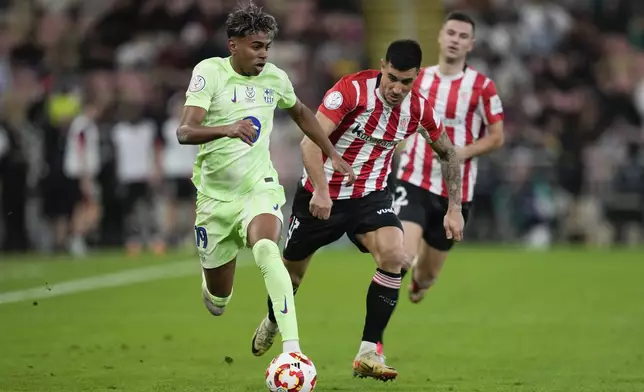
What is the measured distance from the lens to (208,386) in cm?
873

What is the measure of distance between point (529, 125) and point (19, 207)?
955cm

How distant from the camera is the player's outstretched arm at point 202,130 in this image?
7.95 m

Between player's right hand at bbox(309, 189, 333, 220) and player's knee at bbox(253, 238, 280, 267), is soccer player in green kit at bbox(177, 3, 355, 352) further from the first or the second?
player's right hand at bbox(309, 189, 333, 220)

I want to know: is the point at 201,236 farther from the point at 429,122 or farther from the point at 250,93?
the point at 429,122

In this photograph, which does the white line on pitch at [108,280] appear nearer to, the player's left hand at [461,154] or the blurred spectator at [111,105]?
the blurred spectator at [111,105]

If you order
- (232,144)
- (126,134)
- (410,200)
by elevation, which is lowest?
(126,134)

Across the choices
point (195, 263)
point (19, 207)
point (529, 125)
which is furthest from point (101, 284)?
point (529, 125)

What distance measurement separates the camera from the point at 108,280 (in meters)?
17.8

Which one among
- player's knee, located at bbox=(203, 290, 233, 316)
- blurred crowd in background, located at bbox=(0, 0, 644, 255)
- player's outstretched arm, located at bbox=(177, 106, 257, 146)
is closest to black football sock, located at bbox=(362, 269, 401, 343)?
player's knee, located at bbox=(203, 290, 233, 316)

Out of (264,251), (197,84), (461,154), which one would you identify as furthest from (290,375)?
(461,154)

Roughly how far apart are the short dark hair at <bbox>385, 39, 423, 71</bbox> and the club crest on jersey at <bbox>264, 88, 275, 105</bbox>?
2.82ft

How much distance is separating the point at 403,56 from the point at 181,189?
14.3m

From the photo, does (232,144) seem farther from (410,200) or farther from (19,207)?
(19,207)

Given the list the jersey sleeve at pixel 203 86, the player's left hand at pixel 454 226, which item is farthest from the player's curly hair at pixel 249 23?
the player's left hand at pixel 454 226
